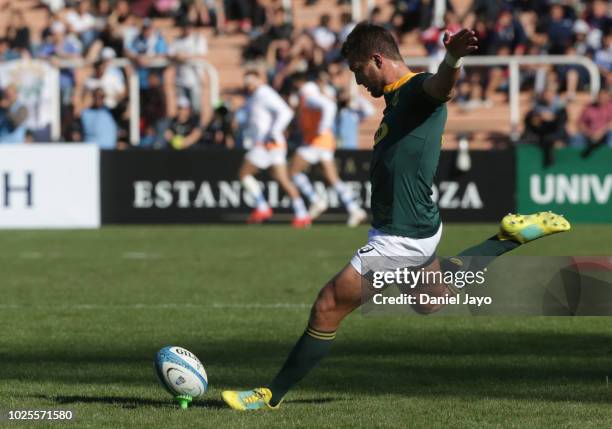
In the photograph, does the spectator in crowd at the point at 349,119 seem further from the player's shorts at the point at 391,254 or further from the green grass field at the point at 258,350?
the player's shorts at the point at 391,254

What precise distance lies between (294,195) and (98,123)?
152 inches

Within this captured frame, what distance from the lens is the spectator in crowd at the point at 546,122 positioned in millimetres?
23969

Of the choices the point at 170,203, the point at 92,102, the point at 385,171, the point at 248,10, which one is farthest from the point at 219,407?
the point at 248,10

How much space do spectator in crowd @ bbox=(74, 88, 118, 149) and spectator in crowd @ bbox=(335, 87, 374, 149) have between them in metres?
3.94

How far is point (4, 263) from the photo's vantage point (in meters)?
17.1

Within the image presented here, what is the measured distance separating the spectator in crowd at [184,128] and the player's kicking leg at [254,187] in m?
1.95

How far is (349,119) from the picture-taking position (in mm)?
24953

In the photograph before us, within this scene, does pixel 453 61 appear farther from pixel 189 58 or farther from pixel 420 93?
pixel 189 58

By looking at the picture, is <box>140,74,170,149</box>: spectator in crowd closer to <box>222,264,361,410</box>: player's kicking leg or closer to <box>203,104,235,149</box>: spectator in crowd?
<box>203,104,235,149</box>: spectator in crowd

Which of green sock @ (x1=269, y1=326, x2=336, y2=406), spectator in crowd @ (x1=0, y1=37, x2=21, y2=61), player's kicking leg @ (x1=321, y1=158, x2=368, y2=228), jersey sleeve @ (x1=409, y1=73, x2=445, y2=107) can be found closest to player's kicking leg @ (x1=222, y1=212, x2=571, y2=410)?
green sock @ (x1=269, y1=326, x2=336, y2=406)

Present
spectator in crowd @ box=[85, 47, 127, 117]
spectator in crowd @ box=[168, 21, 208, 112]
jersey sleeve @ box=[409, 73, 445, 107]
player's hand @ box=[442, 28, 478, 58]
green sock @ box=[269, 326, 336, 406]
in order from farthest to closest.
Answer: spectator in crowd @ box=[168, 21, 208, 112] → spectator in crowd @ box=[85, 47, 127, 117] → green sock @ box=[269, 326, 336, 406] → jersey sleeve @ box=[409, 73, 445, 107] → player's hand @ box=[442, 28, 478, 58]

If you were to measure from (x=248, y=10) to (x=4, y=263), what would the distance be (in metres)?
13.0

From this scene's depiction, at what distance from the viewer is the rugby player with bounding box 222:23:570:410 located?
757 cm

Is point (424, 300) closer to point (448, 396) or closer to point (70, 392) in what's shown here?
point (448, 396)
